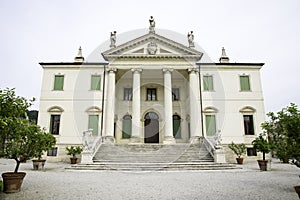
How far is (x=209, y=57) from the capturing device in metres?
23.9

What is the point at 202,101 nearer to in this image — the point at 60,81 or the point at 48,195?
the point at 60,81

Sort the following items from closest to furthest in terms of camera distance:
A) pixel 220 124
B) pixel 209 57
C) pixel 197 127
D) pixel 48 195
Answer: pixel 48 195 → pixel 197 127 → pixel 220 124 → pixel 209 57

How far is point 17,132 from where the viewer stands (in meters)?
7.01

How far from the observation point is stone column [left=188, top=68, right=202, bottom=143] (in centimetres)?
2081

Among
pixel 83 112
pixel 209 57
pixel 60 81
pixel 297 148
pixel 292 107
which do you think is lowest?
pixel 297 148

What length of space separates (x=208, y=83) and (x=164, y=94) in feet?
15.9

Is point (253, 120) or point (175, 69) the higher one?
point (175, 69)

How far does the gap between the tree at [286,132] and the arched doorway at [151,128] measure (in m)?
17.1

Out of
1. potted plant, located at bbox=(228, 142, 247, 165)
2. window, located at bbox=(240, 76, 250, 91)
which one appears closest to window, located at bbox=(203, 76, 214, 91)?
window, located at bbox=(240, 76, 250, 91)

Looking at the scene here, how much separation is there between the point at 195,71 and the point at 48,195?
Answer: 723 inches

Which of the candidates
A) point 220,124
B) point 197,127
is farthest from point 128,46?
point 220,124

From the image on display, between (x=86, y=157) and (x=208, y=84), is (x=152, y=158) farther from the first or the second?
(x=208, y=84)

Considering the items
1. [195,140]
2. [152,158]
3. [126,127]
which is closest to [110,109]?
[126,127]

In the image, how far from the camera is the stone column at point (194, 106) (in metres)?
20.8
